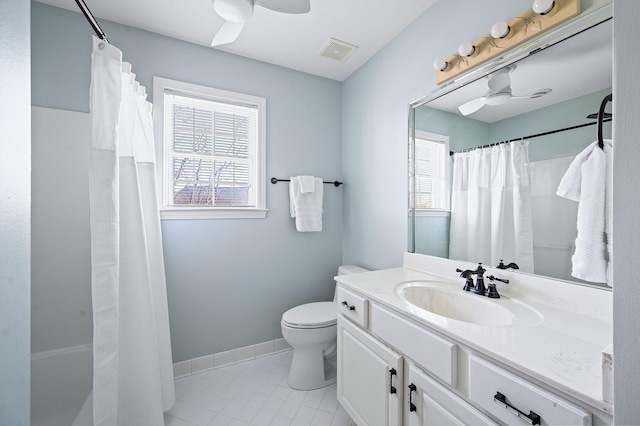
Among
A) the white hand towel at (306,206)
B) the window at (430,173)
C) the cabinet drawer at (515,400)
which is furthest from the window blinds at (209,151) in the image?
the cabinet drawer at (515,400)

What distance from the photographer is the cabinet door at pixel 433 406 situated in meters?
0.81

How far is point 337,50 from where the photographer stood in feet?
6.77

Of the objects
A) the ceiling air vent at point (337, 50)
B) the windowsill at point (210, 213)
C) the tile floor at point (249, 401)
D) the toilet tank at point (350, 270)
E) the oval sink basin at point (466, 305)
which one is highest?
the ceiling air vent at point (337, 50)

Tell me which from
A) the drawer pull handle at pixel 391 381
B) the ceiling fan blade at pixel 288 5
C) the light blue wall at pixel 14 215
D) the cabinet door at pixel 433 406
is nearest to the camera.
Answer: the light blue wall at pixel 14 215

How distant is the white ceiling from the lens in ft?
5.38

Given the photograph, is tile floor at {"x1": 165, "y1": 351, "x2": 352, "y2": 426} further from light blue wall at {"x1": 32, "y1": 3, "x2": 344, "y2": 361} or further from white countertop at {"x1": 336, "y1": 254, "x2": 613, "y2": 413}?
white countertop at {"x1": 336, "y1": 254, "x2": 613, "y2": 413}

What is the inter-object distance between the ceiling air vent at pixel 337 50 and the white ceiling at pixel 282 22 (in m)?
0.04

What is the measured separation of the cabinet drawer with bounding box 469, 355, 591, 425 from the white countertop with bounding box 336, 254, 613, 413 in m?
0.03

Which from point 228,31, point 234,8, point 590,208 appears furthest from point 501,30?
point 228,31

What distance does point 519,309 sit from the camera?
1.05 meters

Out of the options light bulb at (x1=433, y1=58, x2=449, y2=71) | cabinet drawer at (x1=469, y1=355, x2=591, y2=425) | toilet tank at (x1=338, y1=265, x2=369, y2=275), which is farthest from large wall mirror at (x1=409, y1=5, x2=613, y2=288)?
toilet tank at (x1=338, y1=265, x2=369, y2=275)

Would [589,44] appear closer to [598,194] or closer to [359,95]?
[598,194]

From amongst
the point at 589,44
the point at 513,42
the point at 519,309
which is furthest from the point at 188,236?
the point at 589,44

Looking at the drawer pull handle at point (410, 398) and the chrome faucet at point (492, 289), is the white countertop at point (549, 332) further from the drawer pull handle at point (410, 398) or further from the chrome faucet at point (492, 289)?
the drawer pull handle at point (410, 398)
